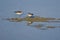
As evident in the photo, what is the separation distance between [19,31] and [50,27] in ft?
1.43

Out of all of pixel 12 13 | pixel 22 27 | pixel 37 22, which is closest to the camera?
pixel 37 22

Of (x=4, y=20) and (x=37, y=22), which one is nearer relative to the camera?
(x=37, y=22)

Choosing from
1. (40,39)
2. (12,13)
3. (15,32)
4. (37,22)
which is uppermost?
(12,13)

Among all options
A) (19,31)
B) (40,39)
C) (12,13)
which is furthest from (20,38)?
(12,13)

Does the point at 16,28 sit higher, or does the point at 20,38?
the point at 16,28

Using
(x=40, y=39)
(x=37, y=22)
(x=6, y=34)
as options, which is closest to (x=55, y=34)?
(x=40, y=39)

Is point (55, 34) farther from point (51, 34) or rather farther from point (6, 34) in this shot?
point (6, 34)

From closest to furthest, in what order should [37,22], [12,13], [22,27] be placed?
[37,22]
[12,13]
[22,27]

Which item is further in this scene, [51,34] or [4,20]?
[51,34]

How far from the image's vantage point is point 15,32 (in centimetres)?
205

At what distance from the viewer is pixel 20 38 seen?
2.08m

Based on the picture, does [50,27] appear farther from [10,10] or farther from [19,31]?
[10,10]

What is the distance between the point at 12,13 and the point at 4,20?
14 cm

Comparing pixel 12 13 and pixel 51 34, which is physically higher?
pixel 12 13
